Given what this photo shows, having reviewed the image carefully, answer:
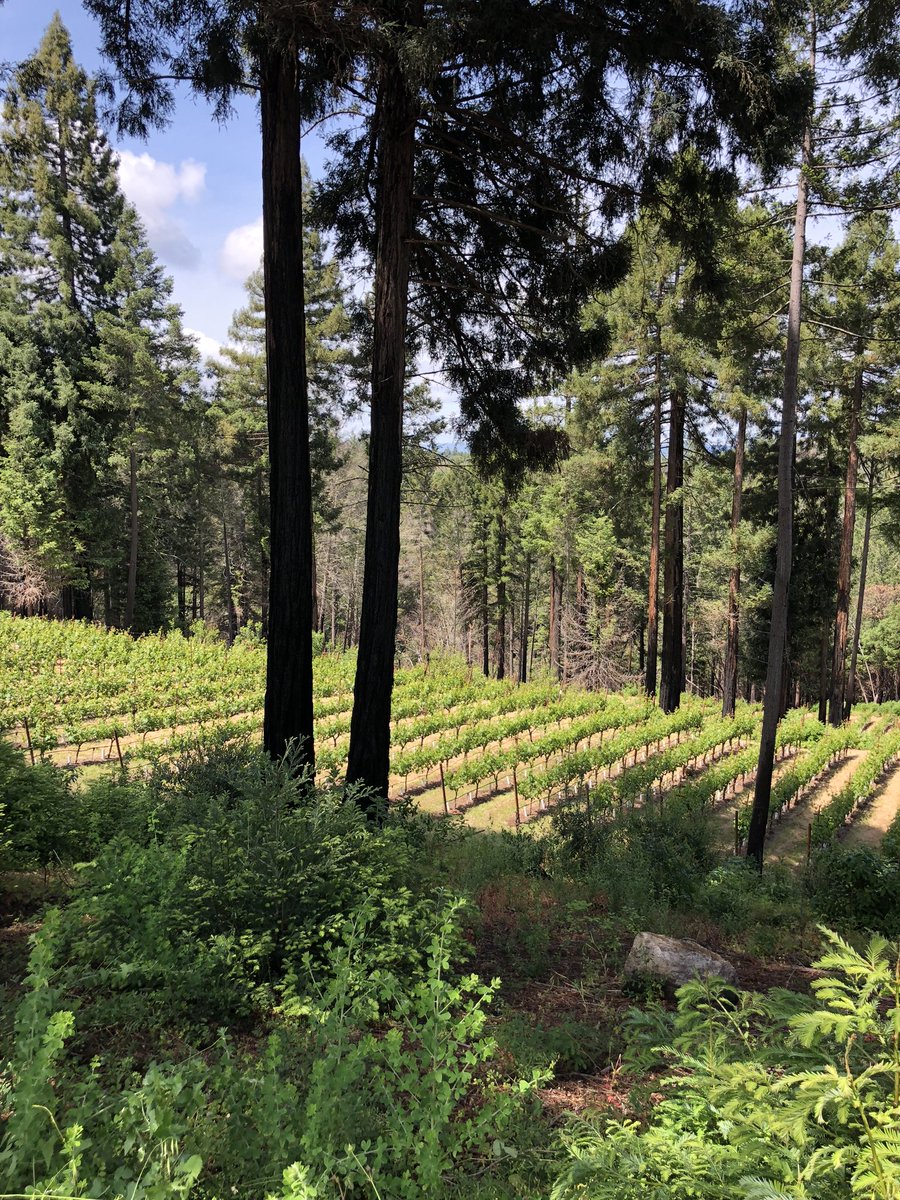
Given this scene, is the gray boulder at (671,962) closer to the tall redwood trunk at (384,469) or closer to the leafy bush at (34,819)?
the tall redwood trunk at (384,469)

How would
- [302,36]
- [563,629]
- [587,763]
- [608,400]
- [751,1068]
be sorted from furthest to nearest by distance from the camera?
[563,629]
[608,400]
[587,763]
[302,36]
[751,1068]

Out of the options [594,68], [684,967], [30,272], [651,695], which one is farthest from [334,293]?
[684,967]

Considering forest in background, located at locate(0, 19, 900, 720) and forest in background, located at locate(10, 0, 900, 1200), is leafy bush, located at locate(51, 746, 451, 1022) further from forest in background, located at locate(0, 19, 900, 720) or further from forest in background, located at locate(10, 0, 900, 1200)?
forest in background, located at locate(0, 19, 900, 720)

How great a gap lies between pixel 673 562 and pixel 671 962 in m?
18.9

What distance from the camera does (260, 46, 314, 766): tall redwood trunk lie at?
6.21 metres

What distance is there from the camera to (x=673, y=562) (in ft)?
70.7

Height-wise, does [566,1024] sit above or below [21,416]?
below

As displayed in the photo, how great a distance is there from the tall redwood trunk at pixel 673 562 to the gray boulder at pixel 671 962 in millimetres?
18100

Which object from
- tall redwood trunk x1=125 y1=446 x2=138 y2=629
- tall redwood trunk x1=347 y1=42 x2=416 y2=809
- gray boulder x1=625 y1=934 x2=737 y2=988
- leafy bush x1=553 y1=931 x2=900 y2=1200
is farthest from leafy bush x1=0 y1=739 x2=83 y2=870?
tall redwood trunk x1=125 y1=446 x2=138 y2=629

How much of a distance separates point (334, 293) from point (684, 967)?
94.0ft

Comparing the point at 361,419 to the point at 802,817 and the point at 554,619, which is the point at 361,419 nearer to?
the point at 802,817

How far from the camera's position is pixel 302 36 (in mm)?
5527

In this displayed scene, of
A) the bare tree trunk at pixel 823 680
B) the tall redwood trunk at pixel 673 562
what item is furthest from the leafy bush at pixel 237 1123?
the bare tree trunk at pixel 823 680

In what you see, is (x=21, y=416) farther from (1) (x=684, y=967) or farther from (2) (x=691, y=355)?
(1) (x=684, y=967)
